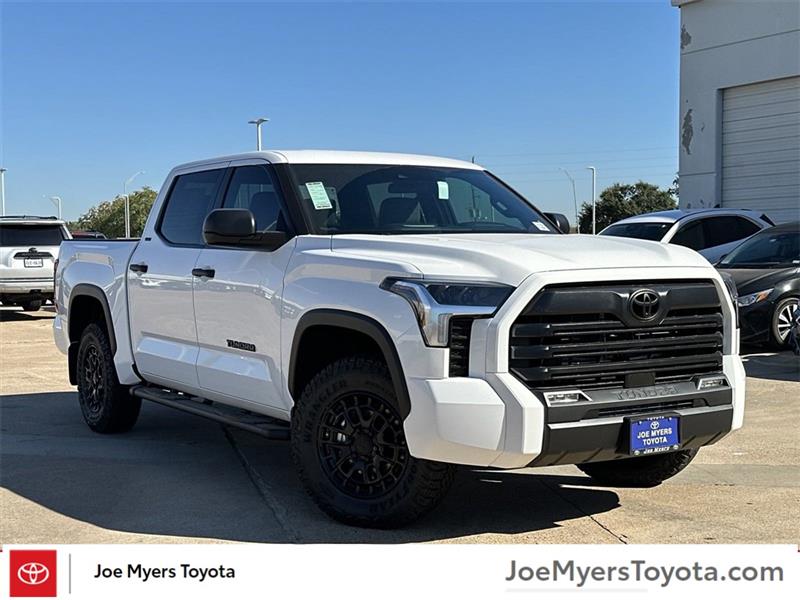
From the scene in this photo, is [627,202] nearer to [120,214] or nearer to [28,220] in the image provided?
[120,214]

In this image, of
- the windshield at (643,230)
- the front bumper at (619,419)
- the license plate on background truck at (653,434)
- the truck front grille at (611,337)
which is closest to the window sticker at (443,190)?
the truck front grille at (611,337)

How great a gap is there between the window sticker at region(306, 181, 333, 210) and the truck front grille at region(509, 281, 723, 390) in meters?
1.77

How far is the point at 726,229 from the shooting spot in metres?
15.2

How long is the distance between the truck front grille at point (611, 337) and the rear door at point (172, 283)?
267 cm

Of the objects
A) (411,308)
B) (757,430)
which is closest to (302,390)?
(411,308)

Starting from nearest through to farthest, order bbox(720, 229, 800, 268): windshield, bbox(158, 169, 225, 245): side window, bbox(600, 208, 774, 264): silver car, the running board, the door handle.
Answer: the running board < the door handle < bbox(158, 169, 225, 245): side window < bbox(720, 229, 800, 268): windshield < bbox(600, 208, 774, 264): silver car

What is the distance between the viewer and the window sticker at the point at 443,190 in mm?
6371

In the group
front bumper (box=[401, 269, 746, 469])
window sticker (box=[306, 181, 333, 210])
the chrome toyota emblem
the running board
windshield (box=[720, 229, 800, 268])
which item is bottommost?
the running board

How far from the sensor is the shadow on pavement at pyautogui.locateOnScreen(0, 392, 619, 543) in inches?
207

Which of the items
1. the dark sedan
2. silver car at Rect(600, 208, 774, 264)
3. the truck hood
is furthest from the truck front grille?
silver car at Rect(600, 208, 774, 264)

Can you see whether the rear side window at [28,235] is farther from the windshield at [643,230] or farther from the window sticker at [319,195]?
the window sticker at [319,195]

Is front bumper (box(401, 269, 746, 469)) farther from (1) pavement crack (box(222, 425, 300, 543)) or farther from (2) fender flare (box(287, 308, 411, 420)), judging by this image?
(1) pavement crack (box(222, 425, 300, 543))
